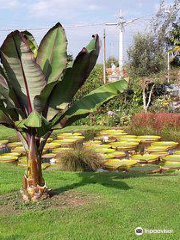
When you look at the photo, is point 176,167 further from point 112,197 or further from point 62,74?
point 62,74

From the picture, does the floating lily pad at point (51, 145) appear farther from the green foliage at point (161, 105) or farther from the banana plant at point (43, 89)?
the green foliage at point (161, 105)

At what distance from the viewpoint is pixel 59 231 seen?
4.44 metres

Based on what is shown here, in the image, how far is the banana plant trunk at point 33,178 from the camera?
17.6 feet

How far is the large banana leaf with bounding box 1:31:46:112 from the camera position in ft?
16.2

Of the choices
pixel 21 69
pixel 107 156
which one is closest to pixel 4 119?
pixel 21 69

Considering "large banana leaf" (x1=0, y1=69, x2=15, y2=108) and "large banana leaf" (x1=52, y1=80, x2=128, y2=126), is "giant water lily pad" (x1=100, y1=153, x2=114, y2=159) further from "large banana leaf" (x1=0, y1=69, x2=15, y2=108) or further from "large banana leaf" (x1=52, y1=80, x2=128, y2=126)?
"large banana leaf" (x1=0, y1=69, x2=15, y2=108)

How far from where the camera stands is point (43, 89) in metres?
4.97

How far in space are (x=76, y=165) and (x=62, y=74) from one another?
4613mm

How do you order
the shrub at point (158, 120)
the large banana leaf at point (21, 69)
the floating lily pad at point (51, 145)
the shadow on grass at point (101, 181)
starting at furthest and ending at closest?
the shrub at point (158, 120) → the floating lily pad at point (51, 145) → the shadow on grass at point (101, 181) → the large banana leaf at point (21, 69)

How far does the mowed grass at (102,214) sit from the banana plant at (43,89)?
0.63m

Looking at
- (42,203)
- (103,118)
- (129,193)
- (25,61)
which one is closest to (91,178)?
(129,193)

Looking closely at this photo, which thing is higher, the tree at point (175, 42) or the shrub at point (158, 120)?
the tree at point (175, 42)

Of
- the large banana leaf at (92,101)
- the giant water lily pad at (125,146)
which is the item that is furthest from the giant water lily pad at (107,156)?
the large banana leaf at (92,101)

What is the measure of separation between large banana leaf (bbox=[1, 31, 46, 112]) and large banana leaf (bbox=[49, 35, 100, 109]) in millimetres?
308
